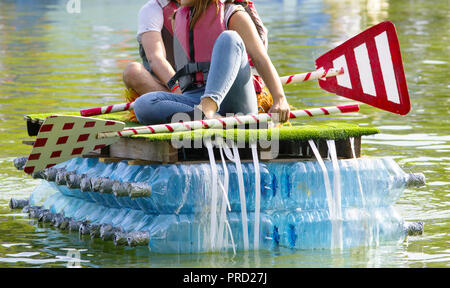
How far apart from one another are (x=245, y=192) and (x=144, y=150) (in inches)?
24.4

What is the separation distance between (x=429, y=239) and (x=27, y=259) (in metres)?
2.35

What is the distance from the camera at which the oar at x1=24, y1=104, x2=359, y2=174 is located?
5.79 meters

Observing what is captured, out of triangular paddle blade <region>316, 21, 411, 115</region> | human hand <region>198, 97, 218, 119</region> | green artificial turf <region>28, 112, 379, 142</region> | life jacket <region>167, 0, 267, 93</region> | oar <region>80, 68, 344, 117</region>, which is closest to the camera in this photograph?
green artificial turf <region>28, 112, 379, 142</region>

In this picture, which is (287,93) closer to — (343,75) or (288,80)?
(343,75)

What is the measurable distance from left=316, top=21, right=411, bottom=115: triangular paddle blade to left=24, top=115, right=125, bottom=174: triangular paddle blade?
6.00 feet

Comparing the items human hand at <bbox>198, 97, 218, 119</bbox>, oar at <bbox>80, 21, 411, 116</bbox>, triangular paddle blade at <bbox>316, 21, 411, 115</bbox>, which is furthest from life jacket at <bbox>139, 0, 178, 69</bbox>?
human hand at <bbox>198, 97, 218, 119</bbox>

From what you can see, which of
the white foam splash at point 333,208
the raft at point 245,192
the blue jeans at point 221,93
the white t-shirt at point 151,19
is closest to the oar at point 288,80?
the blue jeans at point 221,93

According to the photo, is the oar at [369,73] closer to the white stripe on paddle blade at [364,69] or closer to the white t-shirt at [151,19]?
the white stripe on paddle blade at [364,69]

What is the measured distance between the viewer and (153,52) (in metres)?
7.12

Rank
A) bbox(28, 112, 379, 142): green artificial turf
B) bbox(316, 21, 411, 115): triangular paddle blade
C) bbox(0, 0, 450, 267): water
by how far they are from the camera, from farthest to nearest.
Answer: bbox(316, 21, 411, 115): triangular paddle blade < bbox(0, 0, 450, 267): water < bbox(28, 112, 379, 142): green artificial turf

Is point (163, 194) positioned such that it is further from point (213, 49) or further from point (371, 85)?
point (371, 85)

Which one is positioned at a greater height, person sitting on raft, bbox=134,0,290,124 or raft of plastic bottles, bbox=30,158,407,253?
person sitting on raft, bbox=134,0,290,124

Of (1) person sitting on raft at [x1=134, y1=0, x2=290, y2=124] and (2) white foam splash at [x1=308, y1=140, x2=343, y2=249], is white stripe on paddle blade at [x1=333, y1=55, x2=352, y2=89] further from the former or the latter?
(2) white foam splash at [x1=308, y1=140, x2=343, y2=249]

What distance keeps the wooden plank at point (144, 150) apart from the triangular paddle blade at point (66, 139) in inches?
5.2
